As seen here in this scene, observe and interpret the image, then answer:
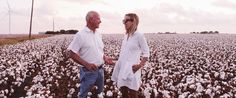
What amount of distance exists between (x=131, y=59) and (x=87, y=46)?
63cm

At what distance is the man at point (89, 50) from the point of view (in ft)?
21.3

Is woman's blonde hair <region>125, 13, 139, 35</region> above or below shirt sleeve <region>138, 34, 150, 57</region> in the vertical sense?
above

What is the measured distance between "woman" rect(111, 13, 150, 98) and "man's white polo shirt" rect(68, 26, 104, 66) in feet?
1.13

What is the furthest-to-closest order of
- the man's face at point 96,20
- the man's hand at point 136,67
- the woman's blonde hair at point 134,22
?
the man's hand at point 136,67
the man's face at point 96,20
the woman's blonde hair at point 134,22

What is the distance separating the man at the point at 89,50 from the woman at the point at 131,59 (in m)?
0.33

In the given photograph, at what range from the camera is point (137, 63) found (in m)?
6.62

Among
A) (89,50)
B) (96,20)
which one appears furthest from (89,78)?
(96,20)

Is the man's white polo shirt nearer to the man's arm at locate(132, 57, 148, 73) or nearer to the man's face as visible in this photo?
the man's face

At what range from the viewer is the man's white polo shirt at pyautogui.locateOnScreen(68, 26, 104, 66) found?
6535mm

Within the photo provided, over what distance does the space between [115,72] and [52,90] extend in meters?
4.37

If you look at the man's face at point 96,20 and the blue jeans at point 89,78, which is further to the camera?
the blue jeans at point 89,78

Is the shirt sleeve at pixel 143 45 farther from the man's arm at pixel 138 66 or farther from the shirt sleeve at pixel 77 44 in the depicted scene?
the shirt sleeve at pixel 77 44

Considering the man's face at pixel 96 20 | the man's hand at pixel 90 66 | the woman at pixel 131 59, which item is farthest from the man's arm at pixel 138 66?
the man's face at pixel 96 20

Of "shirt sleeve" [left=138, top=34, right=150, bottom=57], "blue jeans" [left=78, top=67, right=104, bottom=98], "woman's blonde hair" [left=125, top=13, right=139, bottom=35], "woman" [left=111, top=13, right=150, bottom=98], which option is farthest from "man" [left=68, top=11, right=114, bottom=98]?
"shirt sleeve" [left=138, top=34, right=150, bottom=57]
